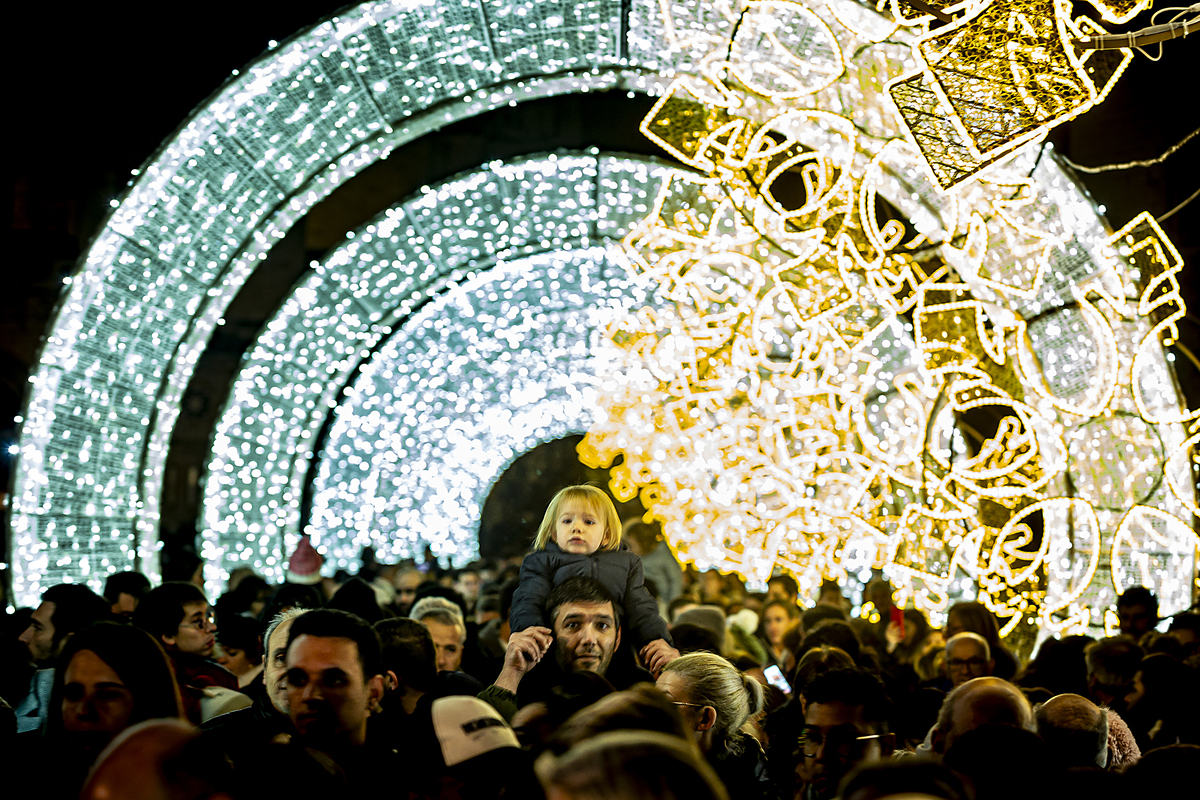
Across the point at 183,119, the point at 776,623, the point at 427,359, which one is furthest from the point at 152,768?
the point at 427,359

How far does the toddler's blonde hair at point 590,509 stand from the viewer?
5746mm

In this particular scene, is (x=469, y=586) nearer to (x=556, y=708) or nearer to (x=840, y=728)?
(x=840, y=728)

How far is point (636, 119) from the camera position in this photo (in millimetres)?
17641

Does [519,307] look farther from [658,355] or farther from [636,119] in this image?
[658,355]

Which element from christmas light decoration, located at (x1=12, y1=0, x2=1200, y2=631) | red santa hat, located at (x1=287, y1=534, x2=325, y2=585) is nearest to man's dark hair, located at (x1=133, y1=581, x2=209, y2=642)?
christmas light decoration, located at (x1=12, y1=0, x2=1200, y2=631)

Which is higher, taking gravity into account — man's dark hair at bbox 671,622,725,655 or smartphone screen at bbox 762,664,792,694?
man's dark hair at bbox 671,622,725,655

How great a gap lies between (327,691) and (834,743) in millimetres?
1637

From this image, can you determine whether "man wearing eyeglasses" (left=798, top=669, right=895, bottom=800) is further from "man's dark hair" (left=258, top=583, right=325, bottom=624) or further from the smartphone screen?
"man's dark hair" (left=258, top=583, right=325, bottom=624)

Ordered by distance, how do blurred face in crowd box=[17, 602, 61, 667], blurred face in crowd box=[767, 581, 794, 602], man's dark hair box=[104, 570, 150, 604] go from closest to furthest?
blurred face in crowd box=[17, 602, 61, 667] < man's dark hair box=[104, 570, 150, 604] < blurred face in crowd box=[767, 581, 794, 602]

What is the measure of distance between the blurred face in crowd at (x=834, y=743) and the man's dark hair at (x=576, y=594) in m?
0.97

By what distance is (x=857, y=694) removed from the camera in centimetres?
437

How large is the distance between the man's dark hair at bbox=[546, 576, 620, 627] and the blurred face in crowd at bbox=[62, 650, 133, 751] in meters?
1.75

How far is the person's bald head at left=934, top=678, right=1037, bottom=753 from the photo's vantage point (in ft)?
14.8

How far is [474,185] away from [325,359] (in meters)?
3.70
